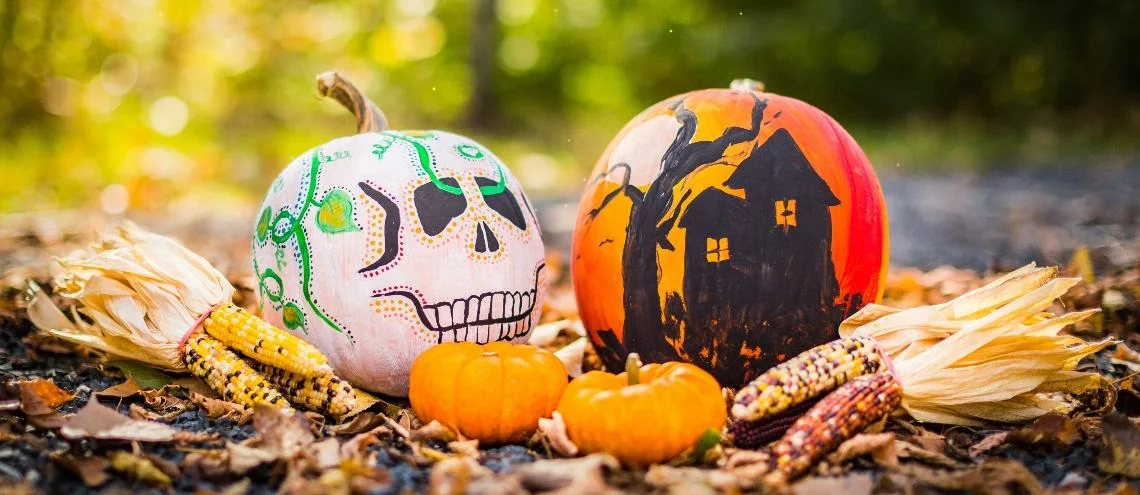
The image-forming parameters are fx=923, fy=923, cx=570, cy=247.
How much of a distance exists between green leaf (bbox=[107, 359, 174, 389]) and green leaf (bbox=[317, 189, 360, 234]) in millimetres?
851

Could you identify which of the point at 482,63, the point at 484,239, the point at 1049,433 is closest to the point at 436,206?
the point at 484,239

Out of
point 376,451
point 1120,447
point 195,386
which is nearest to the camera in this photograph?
point 1120,447

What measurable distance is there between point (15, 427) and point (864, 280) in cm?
269

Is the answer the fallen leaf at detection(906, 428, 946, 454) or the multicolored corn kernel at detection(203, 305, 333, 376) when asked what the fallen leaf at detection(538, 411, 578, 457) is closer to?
the multicolored corn kernel at detection(203, 305, 333, 376)

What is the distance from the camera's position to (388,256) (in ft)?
9.97

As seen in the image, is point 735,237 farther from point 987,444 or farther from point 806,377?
point 987,444

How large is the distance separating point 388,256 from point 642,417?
41.0 inches

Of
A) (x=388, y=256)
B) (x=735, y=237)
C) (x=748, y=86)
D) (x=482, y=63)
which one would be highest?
(x=482, y=63)

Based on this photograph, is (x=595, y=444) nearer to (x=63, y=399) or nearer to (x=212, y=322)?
(x=212, y=322)

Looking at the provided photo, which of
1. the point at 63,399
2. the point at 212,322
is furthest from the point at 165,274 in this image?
the point at 63,399

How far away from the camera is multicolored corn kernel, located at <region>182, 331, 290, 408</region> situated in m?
2.97

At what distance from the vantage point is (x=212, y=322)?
125 inches

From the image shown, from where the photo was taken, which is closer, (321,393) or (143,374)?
(321,393)

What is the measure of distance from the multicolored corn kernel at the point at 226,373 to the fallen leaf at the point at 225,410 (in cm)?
4
